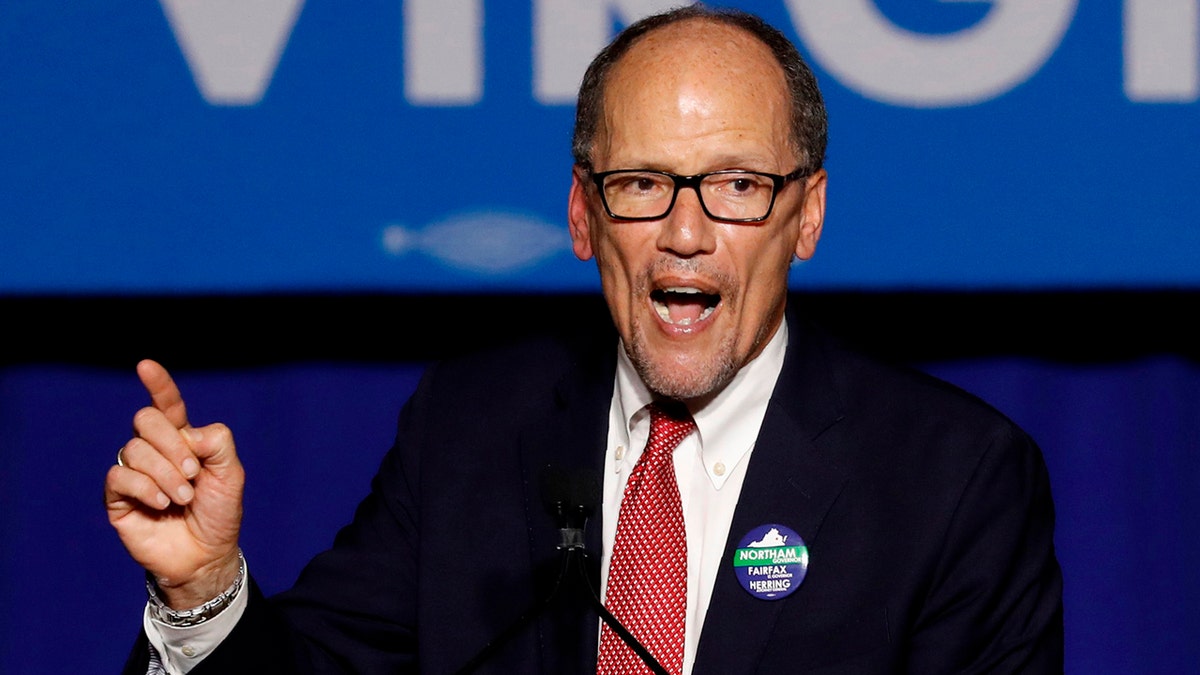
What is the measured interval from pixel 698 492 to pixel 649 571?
117 millimetres

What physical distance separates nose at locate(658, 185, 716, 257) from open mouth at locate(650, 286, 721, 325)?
0.05 meters

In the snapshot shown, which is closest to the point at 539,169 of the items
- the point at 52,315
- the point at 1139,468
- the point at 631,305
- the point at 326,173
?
the point at 326,173

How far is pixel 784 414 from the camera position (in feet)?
4.98

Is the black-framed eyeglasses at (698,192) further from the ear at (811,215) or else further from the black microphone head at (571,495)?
the black microphone head at (571,495)

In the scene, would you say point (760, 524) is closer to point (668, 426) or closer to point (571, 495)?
point (668, 426)

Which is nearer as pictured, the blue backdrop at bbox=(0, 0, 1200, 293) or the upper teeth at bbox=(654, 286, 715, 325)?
the upper teeth at bbox=(654, 286, 715, 325)

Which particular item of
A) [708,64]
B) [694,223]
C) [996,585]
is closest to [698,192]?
[694,223]

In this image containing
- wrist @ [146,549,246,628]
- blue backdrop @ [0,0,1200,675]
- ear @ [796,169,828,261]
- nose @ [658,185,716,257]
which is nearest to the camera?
wrist @ [146,549,246,628]

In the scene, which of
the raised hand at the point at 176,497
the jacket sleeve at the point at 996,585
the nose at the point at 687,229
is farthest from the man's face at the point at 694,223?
the raised hand at the point at 176,497

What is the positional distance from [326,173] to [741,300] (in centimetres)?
84

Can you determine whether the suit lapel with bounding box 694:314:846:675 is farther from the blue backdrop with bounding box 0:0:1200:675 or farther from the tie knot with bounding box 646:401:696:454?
the blue backdrop with bounding box 0:0:1200:675

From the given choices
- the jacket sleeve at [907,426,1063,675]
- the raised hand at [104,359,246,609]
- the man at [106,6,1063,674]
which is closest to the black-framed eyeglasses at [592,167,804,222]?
the man at [106,6,1063,674]

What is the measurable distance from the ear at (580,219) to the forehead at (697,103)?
79 millimetres

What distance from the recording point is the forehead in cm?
147
